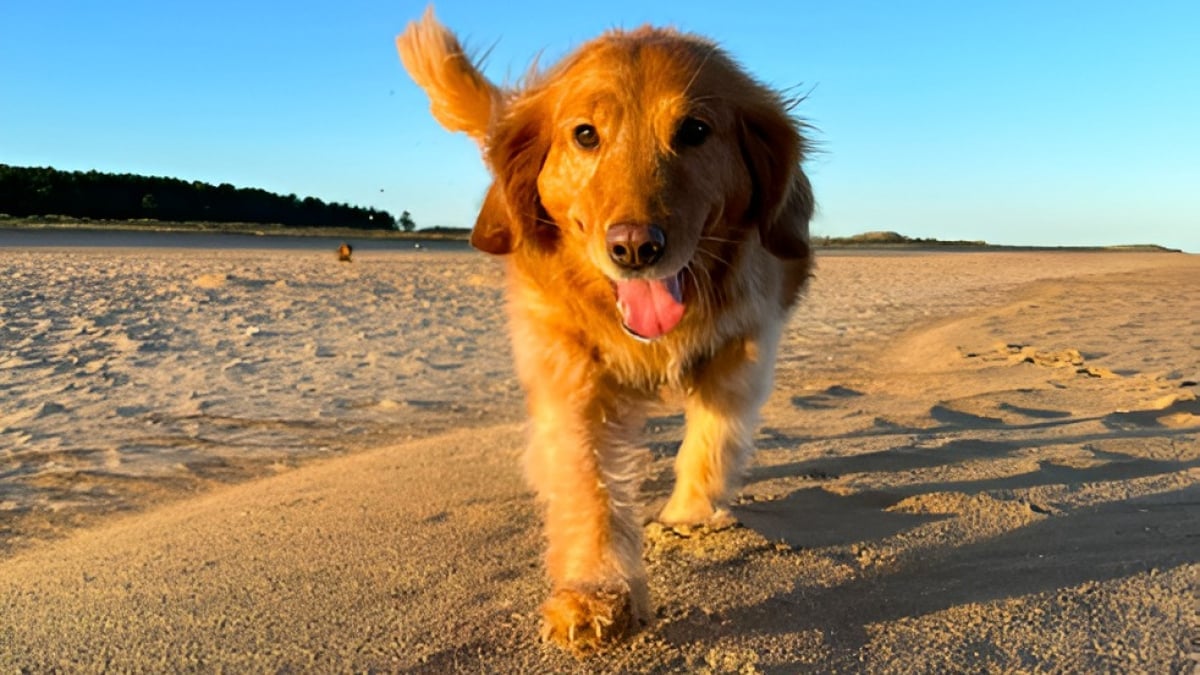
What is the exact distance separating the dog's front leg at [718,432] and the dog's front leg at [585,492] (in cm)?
32

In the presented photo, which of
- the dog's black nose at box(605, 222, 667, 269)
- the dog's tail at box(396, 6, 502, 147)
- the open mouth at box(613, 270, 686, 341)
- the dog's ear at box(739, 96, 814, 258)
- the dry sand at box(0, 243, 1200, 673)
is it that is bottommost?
the dry sand at box(0, 243, 1200, 673)

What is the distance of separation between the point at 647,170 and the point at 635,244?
1.14 ft

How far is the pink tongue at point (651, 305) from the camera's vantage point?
10.3 ft

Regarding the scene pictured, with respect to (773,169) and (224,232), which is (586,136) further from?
(224,232)

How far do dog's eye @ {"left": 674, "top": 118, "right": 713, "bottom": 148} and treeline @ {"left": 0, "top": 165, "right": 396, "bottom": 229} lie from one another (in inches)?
1556

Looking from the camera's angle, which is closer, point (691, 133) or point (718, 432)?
point (691, 133)

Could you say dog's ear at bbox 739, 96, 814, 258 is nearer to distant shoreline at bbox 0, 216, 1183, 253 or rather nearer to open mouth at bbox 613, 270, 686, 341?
open mouth at bbox 613, 270, 686, 341

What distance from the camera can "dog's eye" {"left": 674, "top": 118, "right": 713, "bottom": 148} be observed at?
3.19 meters

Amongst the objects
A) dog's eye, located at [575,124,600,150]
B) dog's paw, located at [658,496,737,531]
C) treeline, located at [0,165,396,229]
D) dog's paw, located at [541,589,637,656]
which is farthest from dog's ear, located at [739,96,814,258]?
treeline, located at [0,165,396,229]

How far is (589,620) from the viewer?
263 cm

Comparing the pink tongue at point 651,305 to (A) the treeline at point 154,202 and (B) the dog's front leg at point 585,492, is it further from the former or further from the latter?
(A) the treeline at point 154,202

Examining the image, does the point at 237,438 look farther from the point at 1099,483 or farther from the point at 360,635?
the point at 1099,483

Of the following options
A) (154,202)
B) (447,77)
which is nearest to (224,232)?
(154,202)

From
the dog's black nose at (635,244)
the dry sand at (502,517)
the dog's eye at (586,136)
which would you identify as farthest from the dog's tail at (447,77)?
the dog's black nose at (635,244)
